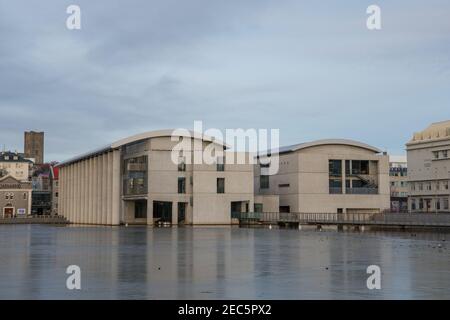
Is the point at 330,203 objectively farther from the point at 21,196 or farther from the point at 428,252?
the point at 21,196

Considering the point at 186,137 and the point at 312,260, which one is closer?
the point at 312,260

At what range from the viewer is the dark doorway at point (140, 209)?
309 feet

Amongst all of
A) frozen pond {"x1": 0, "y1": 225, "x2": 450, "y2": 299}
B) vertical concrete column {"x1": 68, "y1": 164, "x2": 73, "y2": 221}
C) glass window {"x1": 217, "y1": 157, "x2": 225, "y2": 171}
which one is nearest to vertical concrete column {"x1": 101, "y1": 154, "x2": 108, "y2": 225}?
glass window {"x1": 217, "y1": 157, "x2": 225, "y2": 171}

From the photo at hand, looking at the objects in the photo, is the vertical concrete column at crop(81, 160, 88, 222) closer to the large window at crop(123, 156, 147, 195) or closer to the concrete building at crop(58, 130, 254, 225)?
the concrete building at crop(58, 130, 254, 225)

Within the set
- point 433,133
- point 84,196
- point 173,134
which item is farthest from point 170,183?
point 433,133

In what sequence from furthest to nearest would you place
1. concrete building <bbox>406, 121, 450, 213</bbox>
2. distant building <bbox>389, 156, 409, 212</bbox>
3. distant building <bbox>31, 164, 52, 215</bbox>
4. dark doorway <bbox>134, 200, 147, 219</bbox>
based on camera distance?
distant building <bbox>31, 164, 52, 215</bbox>, distant building <bbox>389, 156, 409, 212</bbox>, concrete building <bbox>406, 121, 450, 213</bbox>, dark doorway <bbox>134, 200, 147, 219</bbox>

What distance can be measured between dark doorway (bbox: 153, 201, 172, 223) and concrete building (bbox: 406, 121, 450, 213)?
4266cm

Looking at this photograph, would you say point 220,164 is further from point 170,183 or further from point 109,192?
→ point 109,192

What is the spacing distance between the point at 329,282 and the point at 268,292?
2.86 m

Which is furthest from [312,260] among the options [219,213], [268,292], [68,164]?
[68,164]

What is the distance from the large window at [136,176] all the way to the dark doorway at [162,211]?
3.11m

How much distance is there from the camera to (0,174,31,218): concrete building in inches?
5128

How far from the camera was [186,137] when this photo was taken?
Answer: 87.8 metres

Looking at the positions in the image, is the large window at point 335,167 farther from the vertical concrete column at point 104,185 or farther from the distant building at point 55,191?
the distant building at point 55,191
